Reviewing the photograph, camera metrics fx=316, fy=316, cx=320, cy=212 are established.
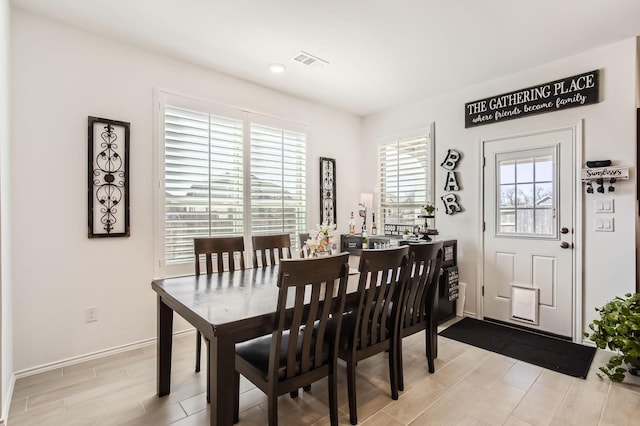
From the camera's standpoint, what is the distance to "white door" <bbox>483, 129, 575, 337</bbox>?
3.19 meters

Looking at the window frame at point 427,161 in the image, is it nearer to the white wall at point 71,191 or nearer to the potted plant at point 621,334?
the potted plant at point 621,334

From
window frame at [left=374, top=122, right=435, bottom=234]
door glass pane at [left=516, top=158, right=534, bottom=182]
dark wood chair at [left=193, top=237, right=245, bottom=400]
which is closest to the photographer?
dark wood chair at [left=193, top=237, right=245, bottom=400]

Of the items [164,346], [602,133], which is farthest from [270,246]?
[602,133]

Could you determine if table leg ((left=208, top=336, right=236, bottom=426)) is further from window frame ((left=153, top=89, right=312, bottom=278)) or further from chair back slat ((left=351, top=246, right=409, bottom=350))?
window frame ((left=153, top=89, right=312, bottom=278))

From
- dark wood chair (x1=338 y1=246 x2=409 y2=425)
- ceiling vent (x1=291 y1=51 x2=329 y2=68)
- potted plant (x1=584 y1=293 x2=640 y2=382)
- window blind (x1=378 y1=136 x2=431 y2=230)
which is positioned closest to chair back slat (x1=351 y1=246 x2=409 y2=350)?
dark wood chair (x1=338 y1=246 x2=409 y2=425)

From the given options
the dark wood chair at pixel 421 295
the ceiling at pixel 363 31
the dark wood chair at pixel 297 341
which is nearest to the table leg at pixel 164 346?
the dark wood chair at pixel 297 341

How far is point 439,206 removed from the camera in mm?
4172

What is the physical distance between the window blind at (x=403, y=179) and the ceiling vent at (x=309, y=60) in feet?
5.97

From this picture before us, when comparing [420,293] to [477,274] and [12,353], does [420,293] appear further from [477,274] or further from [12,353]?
[12,353]

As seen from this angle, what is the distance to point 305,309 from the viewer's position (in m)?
1.69

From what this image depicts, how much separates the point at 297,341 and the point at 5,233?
2.06m

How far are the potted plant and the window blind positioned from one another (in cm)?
222

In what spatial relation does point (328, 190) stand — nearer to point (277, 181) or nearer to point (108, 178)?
point (277, 181)

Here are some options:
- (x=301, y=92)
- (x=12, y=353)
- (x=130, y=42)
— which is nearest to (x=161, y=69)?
(x=130, y=42)
